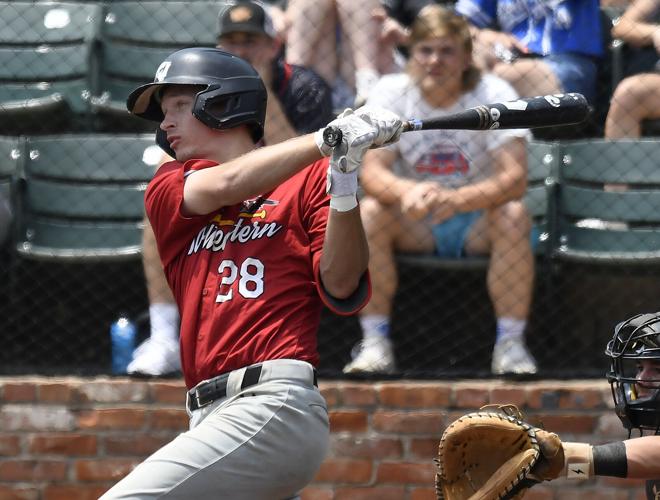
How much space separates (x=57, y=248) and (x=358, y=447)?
150cm

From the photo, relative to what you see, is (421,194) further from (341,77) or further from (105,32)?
(105,32)

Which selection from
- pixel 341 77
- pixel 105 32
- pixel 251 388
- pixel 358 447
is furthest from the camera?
pixel 105 32

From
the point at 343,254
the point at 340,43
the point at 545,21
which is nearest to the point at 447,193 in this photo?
the point at 340,43

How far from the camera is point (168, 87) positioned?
10.2 feet

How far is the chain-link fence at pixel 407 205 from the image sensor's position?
4.75 meters

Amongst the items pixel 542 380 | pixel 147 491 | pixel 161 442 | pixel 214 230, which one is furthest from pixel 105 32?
pixel 147 491

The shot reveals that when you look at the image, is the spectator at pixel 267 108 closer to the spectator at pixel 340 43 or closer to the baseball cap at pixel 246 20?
the baseball cap at pixel 246 20

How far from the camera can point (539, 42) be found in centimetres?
538

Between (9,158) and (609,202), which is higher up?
(9,158)

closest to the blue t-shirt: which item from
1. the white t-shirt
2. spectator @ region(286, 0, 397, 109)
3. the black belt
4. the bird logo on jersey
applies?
spectator @ region(286, 0, 397, 109)

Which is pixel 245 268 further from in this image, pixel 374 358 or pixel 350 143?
pixel 374 358

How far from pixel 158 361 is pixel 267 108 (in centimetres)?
100

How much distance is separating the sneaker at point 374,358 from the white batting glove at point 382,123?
2.02m

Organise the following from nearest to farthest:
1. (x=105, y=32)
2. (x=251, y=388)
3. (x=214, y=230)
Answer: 1. (x=251, y=388)
2. (x=214, y=230)
3. (x=105, y=32)
